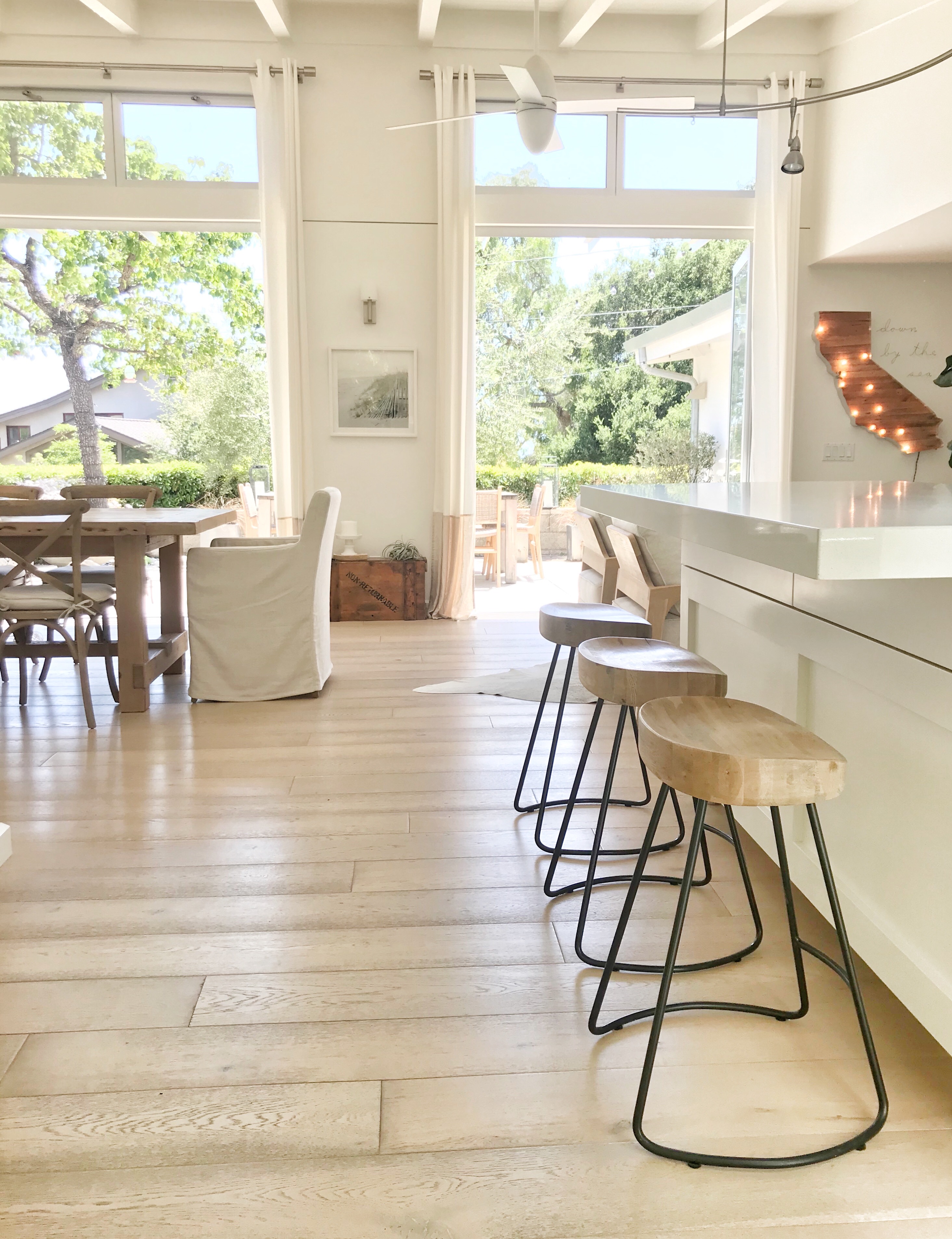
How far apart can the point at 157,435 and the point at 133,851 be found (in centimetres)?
649

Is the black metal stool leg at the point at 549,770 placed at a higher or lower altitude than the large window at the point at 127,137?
lower

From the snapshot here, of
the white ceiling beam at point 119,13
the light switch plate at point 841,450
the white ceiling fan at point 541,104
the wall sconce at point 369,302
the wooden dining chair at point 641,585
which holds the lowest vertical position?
the wooden dining chair at point 641,585

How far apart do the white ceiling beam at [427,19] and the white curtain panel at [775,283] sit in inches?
86.6

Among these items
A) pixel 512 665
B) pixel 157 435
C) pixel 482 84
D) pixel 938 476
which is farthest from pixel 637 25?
pixel 157 435

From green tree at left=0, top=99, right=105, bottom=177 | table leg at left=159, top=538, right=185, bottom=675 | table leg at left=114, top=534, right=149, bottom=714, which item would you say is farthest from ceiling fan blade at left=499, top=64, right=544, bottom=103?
green tree at left=0, top=99, right=105, bottom=177

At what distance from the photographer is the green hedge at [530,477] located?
11117 millimetres

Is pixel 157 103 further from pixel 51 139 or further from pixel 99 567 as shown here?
pixel 99 567

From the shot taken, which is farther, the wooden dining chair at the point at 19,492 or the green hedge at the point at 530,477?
the green hedge at the point at 530,477

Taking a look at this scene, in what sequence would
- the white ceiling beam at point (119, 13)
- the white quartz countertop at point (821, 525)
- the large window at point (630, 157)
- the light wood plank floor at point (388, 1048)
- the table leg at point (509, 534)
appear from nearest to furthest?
the white quartz countertop at point (821, 525) → the light wood plank floor at point (388, 1048) → the white ceiling beam at point (119, 13) → the large window at point (630, 157) → the table leg at point (509, 534)

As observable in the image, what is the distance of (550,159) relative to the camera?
649 cm

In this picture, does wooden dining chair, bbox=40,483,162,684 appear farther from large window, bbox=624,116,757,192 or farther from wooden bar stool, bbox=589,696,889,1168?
large window, bbox=624,116,757,192

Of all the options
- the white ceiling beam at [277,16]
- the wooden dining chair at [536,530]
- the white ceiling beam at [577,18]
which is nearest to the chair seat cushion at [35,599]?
the white ceiling beam at [277,16]

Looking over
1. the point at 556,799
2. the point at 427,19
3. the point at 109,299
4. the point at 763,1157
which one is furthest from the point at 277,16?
the point at 763,1157

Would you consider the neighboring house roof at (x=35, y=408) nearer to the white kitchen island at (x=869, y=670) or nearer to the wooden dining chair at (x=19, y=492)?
the wooden dining chair at (x=19, y=492)
